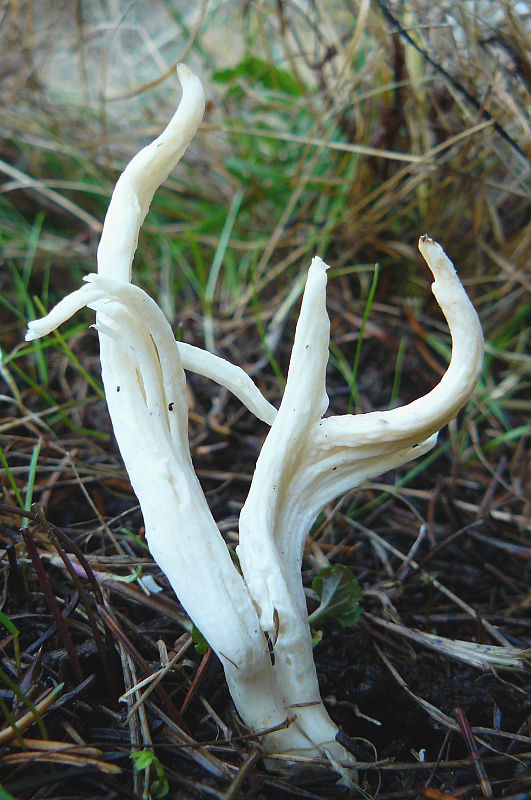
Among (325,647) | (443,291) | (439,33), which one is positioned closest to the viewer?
(443,291)

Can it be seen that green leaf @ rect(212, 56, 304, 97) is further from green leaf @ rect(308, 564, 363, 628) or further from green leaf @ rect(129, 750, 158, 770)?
green leaf @ rect(129, 750, 158, 770)

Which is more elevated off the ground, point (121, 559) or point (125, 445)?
point (125, 445)

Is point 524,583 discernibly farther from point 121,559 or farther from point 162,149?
point 162,149

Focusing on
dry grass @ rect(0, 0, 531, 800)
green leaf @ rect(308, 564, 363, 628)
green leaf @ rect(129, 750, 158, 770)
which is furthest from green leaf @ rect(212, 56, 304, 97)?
green leaf @ rect(129, 750, 158, 770)

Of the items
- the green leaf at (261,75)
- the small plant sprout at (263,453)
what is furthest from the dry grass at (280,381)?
the small plant sprout at (263,453)

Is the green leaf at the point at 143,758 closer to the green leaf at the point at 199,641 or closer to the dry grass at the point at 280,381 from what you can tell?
the dry grass at the point at 280,381

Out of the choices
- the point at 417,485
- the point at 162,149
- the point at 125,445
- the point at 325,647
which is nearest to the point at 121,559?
the point at 125,445
